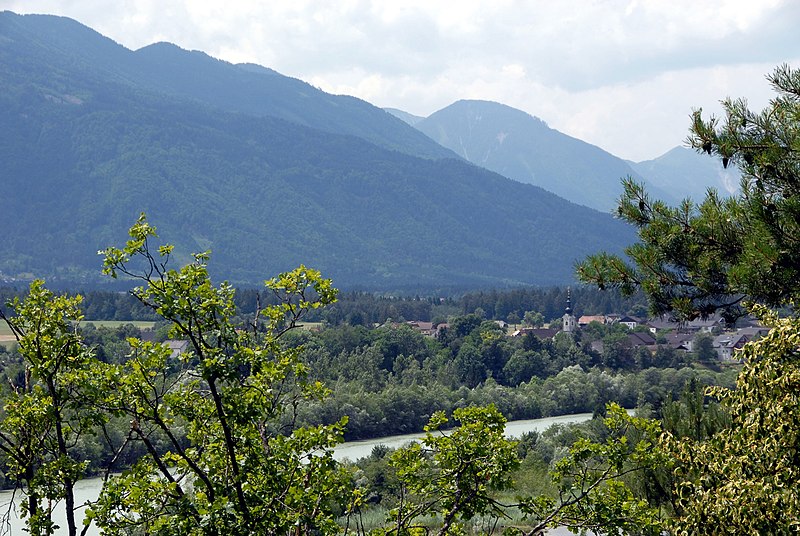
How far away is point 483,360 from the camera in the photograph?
71.1 m

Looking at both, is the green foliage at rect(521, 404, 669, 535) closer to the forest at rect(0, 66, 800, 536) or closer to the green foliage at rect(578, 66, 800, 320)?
the forest at rect(0, 66, 800, 536)

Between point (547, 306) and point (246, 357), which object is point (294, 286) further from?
point (547, 306)

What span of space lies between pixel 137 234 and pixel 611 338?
7375 cm

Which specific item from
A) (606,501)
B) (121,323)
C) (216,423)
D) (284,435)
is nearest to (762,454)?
(606,501)

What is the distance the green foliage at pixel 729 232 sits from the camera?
10516 mm

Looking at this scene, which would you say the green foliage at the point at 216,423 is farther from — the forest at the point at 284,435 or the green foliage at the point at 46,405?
the green foliage at the point at 46,405

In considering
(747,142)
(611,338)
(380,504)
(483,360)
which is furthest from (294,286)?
(611,338)

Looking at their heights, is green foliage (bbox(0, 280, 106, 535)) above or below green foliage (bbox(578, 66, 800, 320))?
below

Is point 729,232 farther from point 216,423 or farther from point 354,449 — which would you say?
point 354,449

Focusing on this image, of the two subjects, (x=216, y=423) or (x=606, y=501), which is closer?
(x=216, y=423)

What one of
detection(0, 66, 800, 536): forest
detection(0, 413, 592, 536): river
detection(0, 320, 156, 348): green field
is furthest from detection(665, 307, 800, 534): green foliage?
detection(0, 320, 156, 348): green field

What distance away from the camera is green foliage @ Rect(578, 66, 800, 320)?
10516 mm

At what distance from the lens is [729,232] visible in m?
11.7

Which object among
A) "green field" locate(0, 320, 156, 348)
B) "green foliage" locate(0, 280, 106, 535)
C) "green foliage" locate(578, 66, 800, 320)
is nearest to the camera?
"green foliage" locate(0, 280, 106, 535)
